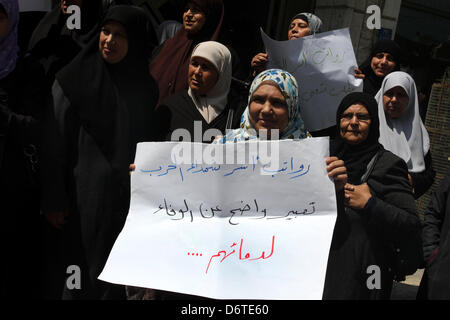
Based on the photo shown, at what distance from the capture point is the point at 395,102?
302cm

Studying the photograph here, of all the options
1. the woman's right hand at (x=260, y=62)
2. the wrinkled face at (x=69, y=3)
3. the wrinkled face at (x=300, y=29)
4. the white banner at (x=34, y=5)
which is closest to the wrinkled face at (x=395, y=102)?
the wrinkled face at (x=300, y=29)

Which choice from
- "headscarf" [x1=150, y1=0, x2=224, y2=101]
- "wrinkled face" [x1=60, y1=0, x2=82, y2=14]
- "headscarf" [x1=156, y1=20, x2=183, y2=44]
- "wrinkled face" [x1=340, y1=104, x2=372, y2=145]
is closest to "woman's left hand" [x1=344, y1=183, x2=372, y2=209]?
"wrinkled face" [x1=340, y1=104, x2=372, y2=145]

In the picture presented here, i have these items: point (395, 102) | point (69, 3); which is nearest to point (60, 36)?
point (69, 3)

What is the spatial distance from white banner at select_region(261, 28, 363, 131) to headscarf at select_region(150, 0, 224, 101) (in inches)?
15.0

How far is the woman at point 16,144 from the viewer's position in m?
2.37

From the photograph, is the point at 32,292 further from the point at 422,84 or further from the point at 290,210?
the point at 422,84

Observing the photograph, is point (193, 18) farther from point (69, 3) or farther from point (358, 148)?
point (358, 148)

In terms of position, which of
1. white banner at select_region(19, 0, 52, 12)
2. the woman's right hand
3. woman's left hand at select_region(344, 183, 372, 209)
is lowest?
woman's left hand at select_region(344, 183, 372, 209)

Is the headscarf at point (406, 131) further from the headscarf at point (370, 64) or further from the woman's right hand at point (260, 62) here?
the woman's right hand at point (260, 62)

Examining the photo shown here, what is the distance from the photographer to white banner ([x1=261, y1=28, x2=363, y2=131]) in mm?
2932

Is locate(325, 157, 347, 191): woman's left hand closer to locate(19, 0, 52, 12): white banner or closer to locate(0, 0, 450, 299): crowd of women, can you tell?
locate(0, 0, 450, 299): crowd of women
